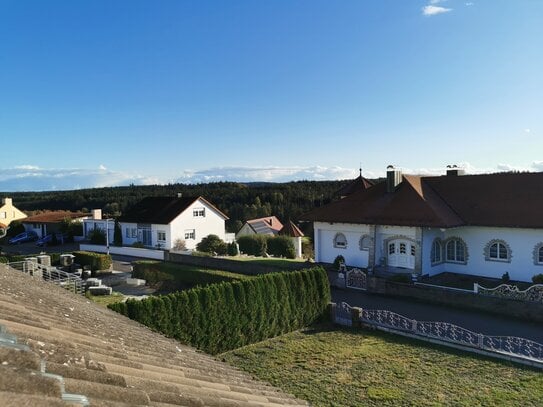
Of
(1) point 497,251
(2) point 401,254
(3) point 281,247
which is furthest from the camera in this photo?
(3) point 281,247

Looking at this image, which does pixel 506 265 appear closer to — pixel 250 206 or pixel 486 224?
pixel 486 224

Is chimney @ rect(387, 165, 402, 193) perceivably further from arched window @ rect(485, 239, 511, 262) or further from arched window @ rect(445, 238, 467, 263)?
arched window @ rect(485, 239, 511, 262)

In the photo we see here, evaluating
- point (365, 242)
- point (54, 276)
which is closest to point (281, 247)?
point (365, 242)

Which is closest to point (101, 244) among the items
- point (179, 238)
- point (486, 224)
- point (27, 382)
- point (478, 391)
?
point (179, 238)

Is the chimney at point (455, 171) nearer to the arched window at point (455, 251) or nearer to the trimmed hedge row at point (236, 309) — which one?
the arched window at point (455, 251)

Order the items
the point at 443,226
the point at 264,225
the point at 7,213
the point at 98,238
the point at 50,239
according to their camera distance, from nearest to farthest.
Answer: the point at 443,226 < the point at 98,238 < the point at 50,239 < the point at 264,225 < the point at 7,213

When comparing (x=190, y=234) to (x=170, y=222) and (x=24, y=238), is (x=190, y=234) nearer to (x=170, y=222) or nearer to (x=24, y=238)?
(x=170, y=222)
